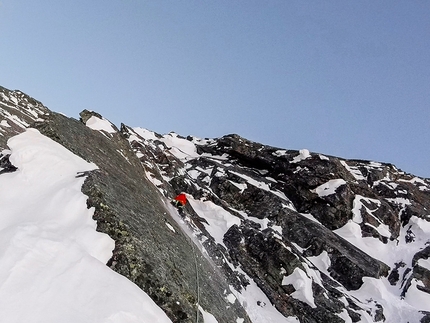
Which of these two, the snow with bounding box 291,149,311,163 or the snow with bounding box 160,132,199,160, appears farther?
the snow with bounding box 160,132,199,160

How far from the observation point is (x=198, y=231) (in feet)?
76.7

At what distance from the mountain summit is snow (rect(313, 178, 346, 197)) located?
0.61 ft

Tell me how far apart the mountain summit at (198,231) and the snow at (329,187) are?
19 centimetres

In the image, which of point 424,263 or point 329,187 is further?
point 329,187

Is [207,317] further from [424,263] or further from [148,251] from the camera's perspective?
[424,263]

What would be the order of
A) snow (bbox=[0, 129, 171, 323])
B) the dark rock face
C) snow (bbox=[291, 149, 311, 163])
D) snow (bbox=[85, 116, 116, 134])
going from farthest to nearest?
snow (bbox=[291, 149, 311, 163])
snow (bbox=[85, 116, 116, 134])
the dark rock face
snow (bbox=[0, 129, 171, 323])

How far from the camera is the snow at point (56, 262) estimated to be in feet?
21.8

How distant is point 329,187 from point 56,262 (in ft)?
122

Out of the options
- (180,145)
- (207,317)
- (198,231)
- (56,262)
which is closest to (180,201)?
(198,231)

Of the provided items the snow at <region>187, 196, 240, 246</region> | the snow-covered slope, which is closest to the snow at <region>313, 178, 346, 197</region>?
the snow-covered slope

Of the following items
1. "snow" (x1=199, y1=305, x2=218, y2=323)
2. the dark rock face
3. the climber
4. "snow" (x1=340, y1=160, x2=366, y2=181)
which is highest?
"snow" (x1=340, y1=160, x2=366, y2=181)

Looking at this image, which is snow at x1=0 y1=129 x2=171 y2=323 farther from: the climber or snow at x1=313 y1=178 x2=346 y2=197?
snow at x1=313 y1=178 x2=346 y2=197

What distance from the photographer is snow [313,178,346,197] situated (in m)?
40.0

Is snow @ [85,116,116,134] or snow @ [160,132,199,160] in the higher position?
snow @ [160,132,199,160]
